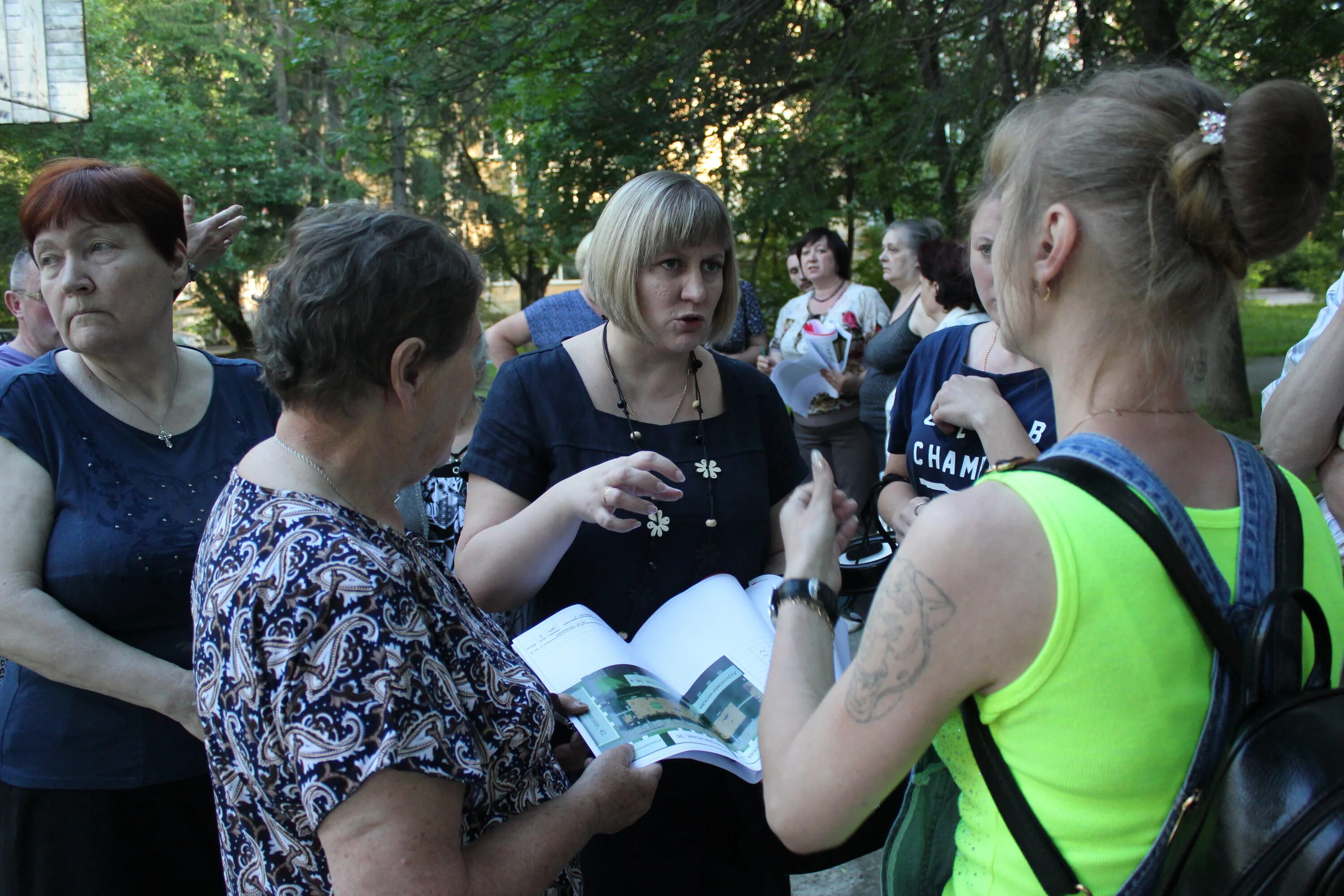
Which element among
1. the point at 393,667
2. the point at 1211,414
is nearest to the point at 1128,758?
the point at 393,667

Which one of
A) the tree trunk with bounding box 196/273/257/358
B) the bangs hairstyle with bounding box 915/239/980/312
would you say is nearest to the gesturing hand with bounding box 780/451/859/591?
the bangs hairstyle with bounding box 915/239/980/312

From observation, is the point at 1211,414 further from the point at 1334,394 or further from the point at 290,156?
the point at 290,156

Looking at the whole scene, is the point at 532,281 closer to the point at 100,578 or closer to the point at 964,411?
the point at 964,411

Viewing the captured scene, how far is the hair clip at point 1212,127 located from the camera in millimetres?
1034

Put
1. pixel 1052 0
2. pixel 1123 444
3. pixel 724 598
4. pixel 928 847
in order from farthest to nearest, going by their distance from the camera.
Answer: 1. pixel 1052 0
2. pixel 724 598
3. pixel 928 847
4. pixel 1123 444

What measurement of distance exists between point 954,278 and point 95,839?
3202 millimetres

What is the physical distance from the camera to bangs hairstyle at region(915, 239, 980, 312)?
141 inches

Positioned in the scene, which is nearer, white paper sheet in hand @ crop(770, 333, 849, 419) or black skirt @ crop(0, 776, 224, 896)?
black skirt @ crop(0, 776, 224, 896)

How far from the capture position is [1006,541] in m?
0.93

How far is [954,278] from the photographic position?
3.62m

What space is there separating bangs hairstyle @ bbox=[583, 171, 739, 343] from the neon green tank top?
1.28m

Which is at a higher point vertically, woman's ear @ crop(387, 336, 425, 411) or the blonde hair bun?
the blonde hair bun

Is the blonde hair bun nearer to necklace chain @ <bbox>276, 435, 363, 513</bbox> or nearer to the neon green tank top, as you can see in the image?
the neon green tank top

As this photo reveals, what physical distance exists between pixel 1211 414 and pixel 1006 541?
9.44 m
